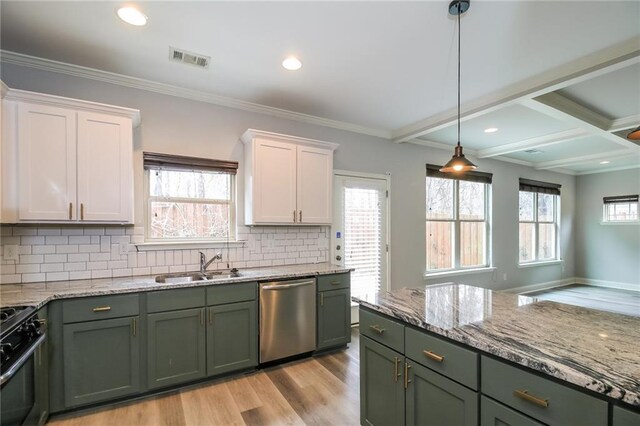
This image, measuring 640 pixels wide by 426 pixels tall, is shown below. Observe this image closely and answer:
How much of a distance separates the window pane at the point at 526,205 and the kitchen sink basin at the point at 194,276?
6192 millimetres

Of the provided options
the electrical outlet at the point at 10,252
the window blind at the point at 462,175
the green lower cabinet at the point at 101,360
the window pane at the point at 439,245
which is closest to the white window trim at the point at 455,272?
the window pane at the point at 439,245

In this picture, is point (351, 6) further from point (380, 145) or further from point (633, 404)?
point (380, 145)

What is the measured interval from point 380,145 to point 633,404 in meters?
3.91

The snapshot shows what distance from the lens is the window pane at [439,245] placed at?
5074 mm

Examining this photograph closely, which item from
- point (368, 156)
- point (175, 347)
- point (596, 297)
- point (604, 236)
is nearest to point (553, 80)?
point (368, 156)

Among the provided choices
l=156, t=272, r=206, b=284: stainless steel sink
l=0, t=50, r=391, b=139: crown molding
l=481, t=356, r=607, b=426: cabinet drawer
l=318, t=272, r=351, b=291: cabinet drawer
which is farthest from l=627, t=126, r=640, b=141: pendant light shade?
l=156, t=272, r=206, b=284: stainless steel sink

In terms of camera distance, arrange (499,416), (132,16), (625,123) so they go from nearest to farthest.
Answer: (499,416), (132,16), (625,123)

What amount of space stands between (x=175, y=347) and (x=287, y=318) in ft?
3.32

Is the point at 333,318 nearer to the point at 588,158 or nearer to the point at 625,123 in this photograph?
the point at 625,123

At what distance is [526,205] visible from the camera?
21.8 feet

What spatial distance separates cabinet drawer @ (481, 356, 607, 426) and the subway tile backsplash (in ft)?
8.70

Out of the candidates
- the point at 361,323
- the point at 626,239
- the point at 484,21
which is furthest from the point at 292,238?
the point at 626,239

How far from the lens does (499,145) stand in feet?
17.1

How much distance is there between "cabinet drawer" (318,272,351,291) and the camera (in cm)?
327
